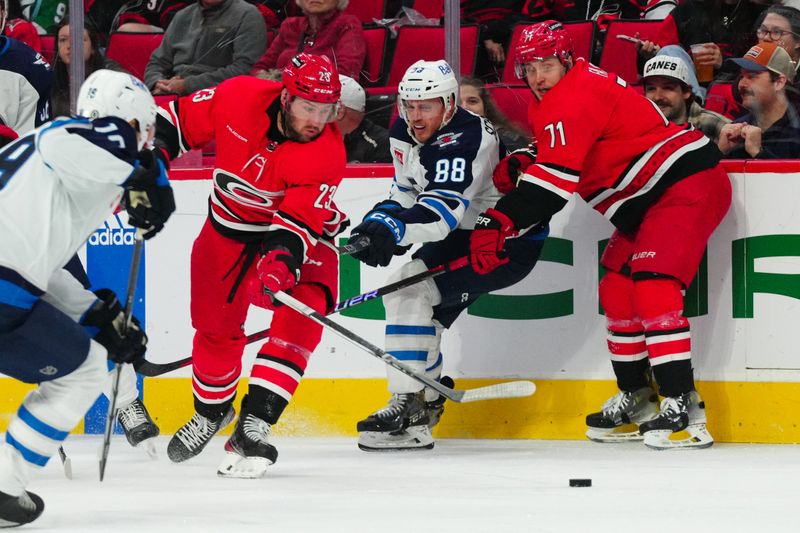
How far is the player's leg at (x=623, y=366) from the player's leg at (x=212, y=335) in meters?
1.16

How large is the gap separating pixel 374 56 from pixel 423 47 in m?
0.18

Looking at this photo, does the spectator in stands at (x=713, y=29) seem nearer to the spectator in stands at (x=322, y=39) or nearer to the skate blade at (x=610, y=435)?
the spectator in stands at (x=322, y=39)

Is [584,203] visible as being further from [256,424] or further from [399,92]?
[256,424]

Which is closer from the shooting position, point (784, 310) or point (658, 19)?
point (784, 310)

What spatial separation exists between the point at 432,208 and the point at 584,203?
0.62 m

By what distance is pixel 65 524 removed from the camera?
3.07 metres

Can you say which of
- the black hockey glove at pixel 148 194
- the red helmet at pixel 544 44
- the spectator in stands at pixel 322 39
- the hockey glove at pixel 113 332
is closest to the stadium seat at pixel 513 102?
the red helmet at pixel 544 44

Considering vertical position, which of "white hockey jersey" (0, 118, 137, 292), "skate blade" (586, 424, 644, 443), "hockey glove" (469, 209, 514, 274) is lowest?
"skate blade" (586, 424, 644, 443)

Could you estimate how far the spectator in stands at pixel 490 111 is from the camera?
4586 millimetres

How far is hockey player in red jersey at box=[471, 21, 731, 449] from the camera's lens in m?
4.18

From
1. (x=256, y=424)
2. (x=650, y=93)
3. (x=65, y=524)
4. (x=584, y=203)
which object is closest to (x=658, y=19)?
(x=650, y=93)

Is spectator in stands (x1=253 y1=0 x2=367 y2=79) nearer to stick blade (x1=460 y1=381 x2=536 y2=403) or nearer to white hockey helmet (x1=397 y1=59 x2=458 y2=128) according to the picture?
white hockey helmet (x1=397 y1=59 x2=458 y2=128)

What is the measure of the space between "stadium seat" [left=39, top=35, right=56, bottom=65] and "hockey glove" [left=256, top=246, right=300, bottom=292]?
1516 mm

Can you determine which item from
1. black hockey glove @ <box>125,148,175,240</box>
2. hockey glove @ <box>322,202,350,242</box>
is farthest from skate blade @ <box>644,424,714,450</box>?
black hockey glove @ <box>125,148,175,240</box>
